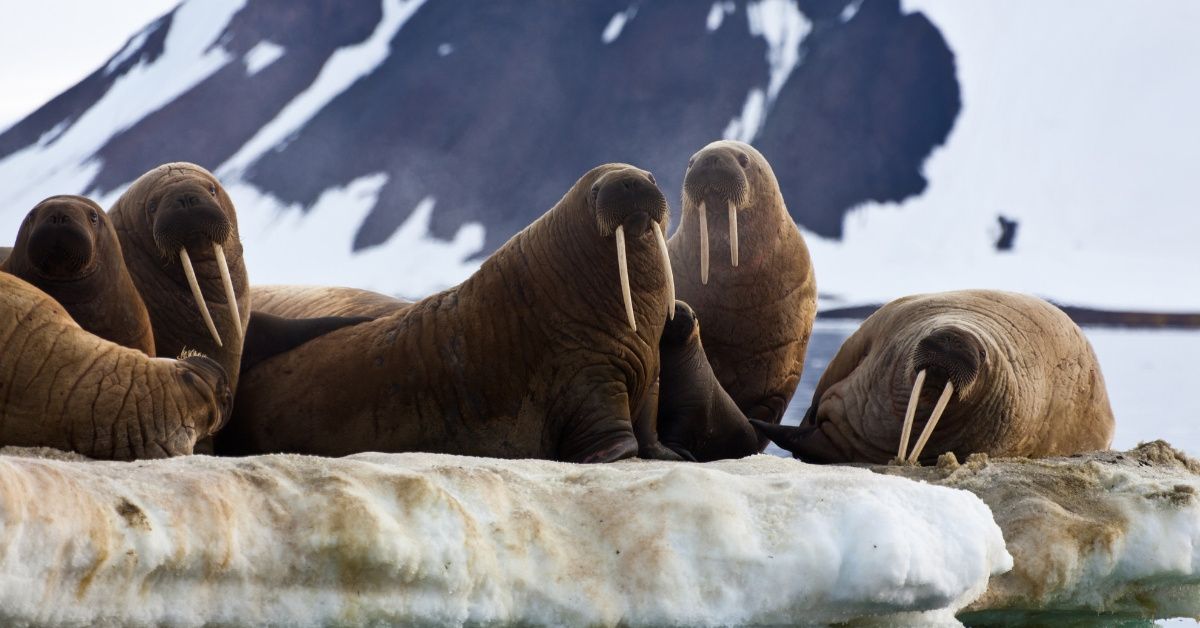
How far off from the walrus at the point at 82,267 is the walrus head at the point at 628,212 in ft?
5.36

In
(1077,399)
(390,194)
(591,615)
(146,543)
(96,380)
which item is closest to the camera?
(146,543)

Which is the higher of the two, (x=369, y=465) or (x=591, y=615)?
(x=369, y=465)

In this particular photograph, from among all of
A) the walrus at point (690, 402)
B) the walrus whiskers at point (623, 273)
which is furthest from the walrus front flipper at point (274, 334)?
the walrus at point (690, 402)

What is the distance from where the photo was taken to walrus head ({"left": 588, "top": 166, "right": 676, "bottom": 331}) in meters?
4.99

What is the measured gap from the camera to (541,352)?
508 centimetres

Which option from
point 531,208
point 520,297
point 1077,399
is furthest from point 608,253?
point 531,208

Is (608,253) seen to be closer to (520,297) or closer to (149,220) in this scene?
(520,297)

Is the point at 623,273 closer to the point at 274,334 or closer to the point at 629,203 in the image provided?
the point at 629,203

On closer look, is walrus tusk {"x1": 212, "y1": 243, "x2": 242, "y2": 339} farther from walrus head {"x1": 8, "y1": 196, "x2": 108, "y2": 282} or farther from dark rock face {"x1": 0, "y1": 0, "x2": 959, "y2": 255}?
dark rock face {"x1": 0, "y1": 0, "x2": 959, "y2": 255}

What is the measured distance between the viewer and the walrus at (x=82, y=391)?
12.4 feet

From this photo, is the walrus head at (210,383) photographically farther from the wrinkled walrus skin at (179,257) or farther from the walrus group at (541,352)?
the wrinkled walrus skin at (179,257)

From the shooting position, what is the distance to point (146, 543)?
262cm

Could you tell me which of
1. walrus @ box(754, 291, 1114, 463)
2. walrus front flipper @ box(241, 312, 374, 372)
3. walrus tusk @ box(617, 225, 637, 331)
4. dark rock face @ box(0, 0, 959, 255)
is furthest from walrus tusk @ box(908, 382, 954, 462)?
dark rock face @ box(0, 0, 959, 255)

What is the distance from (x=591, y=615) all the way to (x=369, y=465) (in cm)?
62
